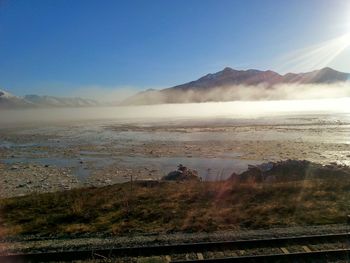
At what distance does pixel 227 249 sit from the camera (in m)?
10.8

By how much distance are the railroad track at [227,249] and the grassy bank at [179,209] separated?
6.42ft

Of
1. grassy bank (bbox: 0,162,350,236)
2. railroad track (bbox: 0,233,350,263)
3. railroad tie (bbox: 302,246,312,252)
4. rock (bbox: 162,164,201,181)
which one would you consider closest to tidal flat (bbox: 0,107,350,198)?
rock (bbox: 162,164,201,181)

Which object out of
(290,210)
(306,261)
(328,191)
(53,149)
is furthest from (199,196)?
(53,149)

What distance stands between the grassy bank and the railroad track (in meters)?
1.96

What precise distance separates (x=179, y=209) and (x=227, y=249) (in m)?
5.10

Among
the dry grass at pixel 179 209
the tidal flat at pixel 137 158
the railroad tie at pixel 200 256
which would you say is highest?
the railroad tie at pixel 200 256

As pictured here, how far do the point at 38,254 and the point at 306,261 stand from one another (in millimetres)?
6985

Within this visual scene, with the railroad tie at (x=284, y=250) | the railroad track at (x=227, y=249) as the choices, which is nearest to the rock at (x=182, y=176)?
the railroad track at (x=227, y=249)

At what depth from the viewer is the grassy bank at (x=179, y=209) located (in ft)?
44.7

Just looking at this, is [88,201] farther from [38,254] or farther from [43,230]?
[38,254]

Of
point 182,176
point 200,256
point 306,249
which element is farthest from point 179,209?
point 182,176

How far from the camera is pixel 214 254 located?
10.5 meters

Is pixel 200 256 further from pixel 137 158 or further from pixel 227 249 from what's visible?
pixel 137 158

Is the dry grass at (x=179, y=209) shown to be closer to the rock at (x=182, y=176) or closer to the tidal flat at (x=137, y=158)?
the rock at (x=182, y=176)
